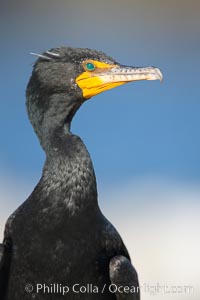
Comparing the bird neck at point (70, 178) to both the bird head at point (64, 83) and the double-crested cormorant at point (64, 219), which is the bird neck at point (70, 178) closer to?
the double-crested cormorant at point (64, 219)

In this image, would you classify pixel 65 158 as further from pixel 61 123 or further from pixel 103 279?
pixel 103 279

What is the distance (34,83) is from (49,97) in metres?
0.09

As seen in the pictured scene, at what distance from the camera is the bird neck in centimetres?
209

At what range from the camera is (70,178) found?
2.11 m

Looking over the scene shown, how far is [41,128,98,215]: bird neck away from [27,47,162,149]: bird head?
0.47 ft

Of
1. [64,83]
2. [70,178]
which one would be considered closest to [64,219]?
[70,178]

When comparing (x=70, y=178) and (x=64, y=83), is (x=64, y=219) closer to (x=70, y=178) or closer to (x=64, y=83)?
(x=70, y=178)

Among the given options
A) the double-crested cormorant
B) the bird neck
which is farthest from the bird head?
the bird neck

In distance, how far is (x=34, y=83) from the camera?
2.30 meters

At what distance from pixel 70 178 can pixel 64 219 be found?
6.0 inches

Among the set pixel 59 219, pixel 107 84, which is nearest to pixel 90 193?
pixel 59 219

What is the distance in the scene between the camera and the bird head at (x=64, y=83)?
7.42 feet

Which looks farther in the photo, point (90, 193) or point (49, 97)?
point (49, 97)

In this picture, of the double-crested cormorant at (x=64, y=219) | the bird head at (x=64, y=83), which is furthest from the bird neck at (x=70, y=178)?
the bird head at (x=64, y=83)
